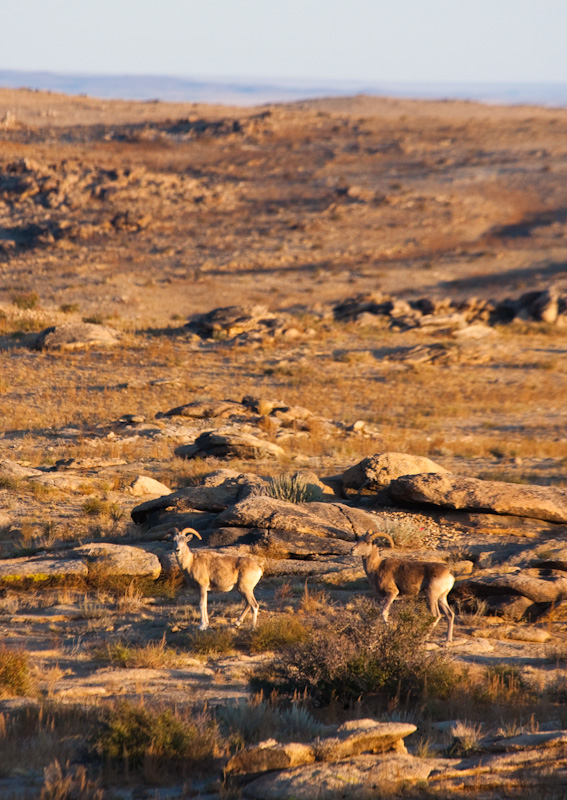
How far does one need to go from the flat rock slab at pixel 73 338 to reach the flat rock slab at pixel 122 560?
853 inches

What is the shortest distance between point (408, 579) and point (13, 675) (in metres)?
4.45

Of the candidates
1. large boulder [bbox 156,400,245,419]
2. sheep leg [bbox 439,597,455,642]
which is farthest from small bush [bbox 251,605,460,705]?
large boulder [bbox 156,400,245,419]

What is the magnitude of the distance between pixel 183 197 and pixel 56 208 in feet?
32.6

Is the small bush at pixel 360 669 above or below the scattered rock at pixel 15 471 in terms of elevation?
above

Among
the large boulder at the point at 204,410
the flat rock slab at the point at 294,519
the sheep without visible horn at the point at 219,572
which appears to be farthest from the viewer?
the large boulder at the point at 204,410

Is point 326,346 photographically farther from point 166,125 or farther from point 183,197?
point 166,125

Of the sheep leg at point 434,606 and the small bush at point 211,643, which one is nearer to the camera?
the small bush at point 211,643

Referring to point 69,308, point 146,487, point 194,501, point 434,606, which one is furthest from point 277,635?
point 69,308

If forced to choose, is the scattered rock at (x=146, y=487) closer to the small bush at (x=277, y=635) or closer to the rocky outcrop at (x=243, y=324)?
the small bush at (x=277, y=635)

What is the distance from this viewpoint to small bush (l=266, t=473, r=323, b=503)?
1322cm

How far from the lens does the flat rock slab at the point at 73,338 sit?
30723mm

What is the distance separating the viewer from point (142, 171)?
6097 centimetres

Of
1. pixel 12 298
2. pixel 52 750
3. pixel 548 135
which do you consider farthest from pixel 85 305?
pixel 548 135

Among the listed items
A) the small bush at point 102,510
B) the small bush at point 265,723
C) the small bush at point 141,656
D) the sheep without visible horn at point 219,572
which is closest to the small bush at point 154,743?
the small bush at point 265,723
